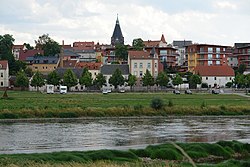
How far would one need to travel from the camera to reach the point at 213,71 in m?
125

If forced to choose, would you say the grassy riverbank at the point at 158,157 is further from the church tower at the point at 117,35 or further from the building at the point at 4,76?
the church tower at the point at 117,35

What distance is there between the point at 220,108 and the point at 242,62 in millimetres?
90929

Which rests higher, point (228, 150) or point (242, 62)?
point (242, 62)

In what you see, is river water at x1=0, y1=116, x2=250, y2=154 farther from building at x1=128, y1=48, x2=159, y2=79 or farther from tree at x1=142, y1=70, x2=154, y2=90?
building at x1=128, y1=48, x2=159, y2=79

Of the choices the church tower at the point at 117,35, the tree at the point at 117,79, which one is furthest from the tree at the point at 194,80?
the church tower at the point at 117,35

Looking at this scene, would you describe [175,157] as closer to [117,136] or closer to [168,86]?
[117,136]

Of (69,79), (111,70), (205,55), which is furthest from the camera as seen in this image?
(205,55)

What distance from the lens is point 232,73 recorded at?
127000 millimetres

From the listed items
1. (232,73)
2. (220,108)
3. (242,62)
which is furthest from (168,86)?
(220,108)

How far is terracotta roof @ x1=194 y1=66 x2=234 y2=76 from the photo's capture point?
4929 inches

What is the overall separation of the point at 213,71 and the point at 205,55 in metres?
18.2

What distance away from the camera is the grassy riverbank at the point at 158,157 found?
25328 mm

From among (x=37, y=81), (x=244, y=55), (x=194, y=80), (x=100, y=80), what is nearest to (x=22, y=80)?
(x=37, y=81)

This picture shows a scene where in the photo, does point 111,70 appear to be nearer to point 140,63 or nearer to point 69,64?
point 140,63
